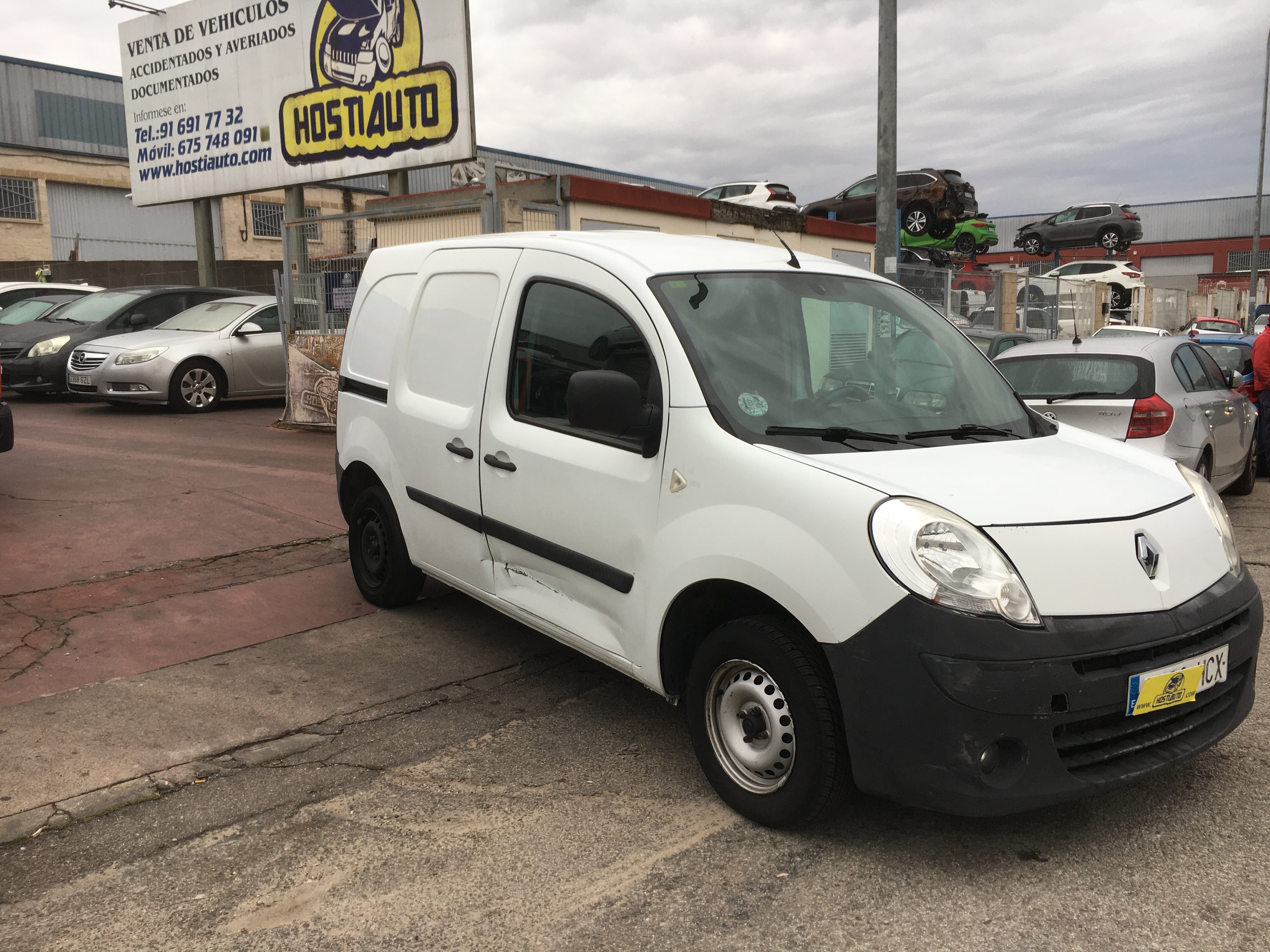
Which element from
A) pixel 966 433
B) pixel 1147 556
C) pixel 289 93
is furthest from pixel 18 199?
pixel 1147 556

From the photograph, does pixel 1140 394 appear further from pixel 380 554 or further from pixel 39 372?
pixel 39 372

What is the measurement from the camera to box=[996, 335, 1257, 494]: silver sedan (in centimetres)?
711

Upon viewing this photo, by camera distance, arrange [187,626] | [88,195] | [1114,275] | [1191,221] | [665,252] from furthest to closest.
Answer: [1191,221], [88,195], [1114,275], [187,626], [665,252]

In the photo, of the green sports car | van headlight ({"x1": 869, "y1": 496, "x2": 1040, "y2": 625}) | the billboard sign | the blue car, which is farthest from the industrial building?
van headlight ({"x1": 869, "y1": 496, "x2": 1040, "y2": 625})

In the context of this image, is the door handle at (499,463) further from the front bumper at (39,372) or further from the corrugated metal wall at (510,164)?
the corrugated metal wall at (510,164)

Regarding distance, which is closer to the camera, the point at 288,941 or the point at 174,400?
the point at 288,941

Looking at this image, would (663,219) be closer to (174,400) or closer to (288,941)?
(174,400)

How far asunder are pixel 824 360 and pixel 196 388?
11.4 m

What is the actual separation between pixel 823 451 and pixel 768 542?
37 centimetres

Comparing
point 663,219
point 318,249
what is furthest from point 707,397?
point 663,219

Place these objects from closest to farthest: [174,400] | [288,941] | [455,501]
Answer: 1. [288,941]
2. [455,501]
3. [174,400]

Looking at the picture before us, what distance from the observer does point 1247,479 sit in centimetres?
903

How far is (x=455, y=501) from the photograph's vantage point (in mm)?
4484

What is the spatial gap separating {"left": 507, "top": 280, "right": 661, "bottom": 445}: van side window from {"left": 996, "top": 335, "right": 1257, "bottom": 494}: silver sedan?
4.12 m
